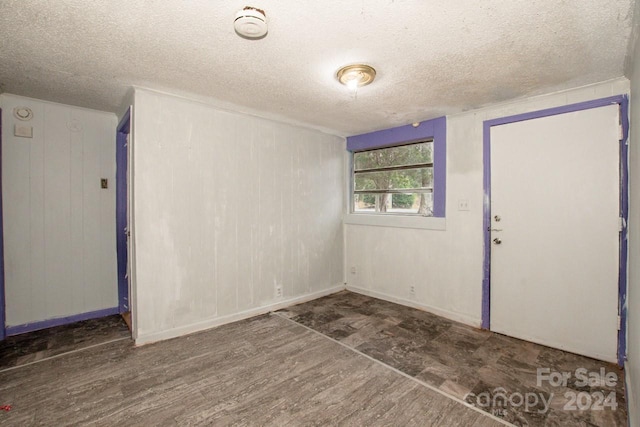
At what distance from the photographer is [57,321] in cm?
317

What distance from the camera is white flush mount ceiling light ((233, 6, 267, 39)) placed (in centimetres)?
158

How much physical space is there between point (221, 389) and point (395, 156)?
→ 11.4 ft

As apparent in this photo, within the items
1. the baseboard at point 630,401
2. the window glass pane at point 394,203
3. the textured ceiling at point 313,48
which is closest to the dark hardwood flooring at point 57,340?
the textured ceiling at point 313,48

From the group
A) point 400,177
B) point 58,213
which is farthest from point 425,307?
point 58,213

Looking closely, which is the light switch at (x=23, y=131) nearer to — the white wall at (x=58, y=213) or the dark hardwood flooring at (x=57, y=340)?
the white wall at (x=58, y=213)

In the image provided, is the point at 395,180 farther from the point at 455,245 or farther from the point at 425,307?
the point at 425,307

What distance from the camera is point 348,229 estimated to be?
15.1ft

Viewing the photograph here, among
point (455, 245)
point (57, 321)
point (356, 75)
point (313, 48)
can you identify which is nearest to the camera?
point (313, 48)

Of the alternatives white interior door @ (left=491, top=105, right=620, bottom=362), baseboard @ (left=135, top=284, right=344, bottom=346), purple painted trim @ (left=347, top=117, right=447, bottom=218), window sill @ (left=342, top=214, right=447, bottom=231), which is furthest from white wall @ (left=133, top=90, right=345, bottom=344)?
white interior door @ (left=491, top=105, right=620, bottom=362)

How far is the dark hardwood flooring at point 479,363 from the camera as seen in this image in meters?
1.86

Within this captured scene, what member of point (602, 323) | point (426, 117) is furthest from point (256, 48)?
point (602, 323)

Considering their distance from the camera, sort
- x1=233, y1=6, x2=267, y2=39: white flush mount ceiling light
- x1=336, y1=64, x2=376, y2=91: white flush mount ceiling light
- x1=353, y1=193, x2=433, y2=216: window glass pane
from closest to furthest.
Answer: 1. x1=233, y1=6, x2=267, y2=39: white flush mount ceiling light
2. x1=336, y1=64, x2=376, y2=91: white flush mount ceiling light
3. x1=353, y1=193, x2=433, y2=216: window glass pane

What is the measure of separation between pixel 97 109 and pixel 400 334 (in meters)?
4.20

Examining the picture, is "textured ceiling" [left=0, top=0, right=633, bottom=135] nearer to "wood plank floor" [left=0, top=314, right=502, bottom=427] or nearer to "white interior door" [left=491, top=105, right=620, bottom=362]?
"white interior door" [left=491, top=105, right=620, bottom=362]
